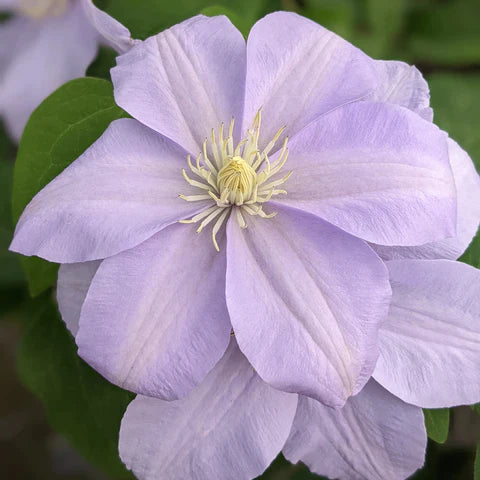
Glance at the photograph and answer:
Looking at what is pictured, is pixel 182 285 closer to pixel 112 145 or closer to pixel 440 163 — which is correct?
pixel 112 145

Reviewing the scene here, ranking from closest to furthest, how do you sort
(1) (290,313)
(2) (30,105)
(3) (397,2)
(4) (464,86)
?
(1) (290,313) → (2) (30,105) → (4) (464,86) → (3) (397,2)

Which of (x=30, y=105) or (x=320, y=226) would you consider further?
(x=30, y=105)

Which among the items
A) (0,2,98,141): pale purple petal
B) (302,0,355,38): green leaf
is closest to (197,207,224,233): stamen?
(0,2,98,141): pale purple petal

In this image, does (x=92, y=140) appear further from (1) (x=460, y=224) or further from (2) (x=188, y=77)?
(1) (x=460, y=224)

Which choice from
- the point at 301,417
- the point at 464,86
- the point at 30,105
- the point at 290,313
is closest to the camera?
the point at 290,313

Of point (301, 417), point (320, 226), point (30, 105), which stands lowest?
point (301, 417)

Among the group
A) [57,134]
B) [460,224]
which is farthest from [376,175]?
[57,134]

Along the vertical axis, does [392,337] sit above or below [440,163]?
below

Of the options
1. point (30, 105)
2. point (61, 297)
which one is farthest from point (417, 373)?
point (30, 105)
